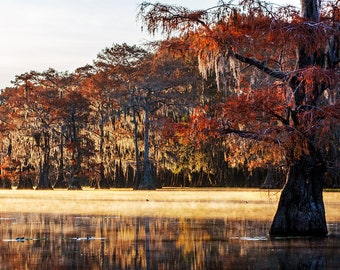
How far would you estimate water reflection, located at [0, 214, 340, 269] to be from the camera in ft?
30.0

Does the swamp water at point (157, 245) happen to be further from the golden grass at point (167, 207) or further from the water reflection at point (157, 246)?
the golden grass at point (167, 207)

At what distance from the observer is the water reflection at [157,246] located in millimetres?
9148

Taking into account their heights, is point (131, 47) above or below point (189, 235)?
above

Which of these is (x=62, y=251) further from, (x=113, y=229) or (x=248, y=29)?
(x=248, y=29)

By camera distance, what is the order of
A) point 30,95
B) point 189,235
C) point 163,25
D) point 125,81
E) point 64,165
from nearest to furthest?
point 189,235
point 163,25
point 125,81
point 30,95
point 64,165

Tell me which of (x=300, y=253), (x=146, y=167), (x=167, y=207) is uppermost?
(x=146, y=167)

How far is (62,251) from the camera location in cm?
1059

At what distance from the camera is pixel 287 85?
13.5m

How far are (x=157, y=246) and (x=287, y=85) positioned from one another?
12.9ft

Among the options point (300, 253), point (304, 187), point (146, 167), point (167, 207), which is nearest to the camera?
point (300, 253)

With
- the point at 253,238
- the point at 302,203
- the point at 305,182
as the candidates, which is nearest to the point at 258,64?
the point at 305,182

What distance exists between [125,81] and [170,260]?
143ft

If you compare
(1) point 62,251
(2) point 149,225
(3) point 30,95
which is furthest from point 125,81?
(1) point 62,251

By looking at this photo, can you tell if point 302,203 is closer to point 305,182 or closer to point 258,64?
point 305,182
